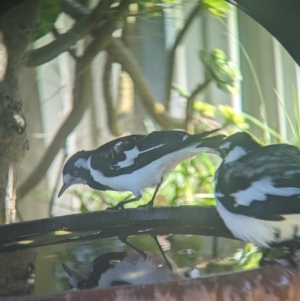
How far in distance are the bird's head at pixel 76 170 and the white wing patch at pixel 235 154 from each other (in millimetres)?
154

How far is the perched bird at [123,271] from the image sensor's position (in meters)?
0.41

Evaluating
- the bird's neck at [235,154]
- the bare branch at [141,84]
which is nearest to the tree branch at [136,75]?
the bare branch at [141,84]

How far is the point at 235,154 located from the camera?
48 cm

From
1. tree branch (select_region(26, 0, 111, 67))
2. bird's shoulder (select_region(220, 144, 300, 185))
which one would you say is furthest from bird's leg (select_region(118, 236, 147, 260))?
tree branch (select_region(26, 0, 111, 67))

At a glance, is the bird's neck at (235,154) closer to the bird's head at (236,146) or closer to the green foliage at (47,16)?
the bird's head at (236,146)

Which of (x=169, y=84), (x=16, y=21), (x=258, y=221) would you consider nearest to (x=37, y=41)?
(x=16, y=21)

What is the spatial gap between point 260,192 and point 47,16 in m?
0.31

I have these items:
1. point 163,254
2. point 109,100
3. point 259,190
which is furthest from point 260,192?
point 109,100

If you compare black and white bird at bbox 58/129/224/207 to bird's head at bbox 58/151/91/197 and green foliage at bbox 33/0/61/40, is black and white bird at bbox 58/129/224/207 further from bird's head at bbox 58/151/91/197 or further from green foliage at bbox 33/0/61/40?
green foliage at bbox 33/0/61/40

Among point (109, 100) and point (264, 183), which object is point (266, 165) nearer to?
point (264, 183)

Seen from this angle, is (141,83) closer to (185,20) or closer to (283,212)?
(185,20)

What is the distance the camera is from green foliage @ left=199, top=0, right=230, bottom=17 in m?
0.58

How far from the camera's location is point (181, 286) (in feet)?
1.21

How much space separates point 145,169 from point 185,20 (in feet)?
0.59
